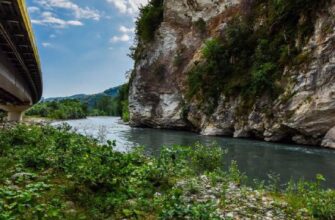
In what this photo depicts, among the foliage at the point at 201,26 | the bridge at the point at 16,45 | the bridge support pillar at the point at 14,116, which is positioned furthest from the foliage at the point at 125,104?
the bridge at the point at 16,45

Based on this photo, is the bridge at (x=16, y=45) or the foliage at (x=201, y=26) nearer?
the bridge at (x=16, y=45)

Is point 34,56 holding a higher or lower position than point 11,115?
higher

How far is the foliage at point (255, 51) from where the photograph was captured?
32.9 metres

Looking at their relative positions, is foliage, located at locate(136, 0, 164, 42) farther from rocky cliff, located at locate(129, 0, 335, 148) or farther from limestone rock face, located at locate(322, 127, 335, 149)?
limestone rock face, located at locate(322, 127, 335, 149)

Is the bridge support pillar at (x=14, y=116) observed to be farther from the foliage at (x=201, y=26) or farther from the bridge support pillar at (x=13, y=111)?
the foliage at (x=201, y=26)

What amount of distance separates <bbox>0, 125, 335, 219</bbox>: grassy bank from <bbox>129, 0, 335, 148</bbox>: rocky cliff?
19.6 metres

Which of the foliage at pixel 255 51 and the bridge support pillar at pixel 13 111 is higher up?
the foliage at pixel 255 51

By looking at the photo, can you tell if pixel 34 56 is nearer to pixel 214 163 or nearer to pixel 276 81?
pixel 214 163

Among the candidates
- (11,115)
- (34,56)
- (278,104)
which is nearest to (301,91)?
(278,104)

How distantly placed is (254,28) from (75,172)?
3755 centimetres

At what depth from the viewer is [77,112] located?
134875 mm

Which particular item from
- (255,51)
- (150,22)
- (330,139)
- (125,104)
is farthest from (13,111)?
(125,104)

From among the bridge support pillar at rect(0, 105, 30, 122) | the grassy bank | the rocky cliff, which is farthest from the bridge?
the rocky cliff

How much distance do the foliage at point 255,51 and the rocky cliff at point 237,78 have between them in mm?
163
